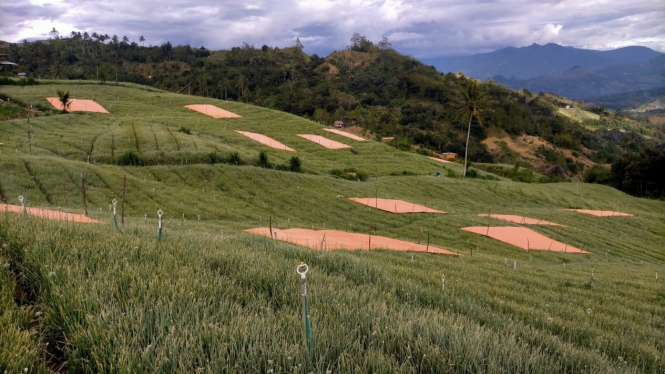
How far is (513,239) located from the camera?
2623cm

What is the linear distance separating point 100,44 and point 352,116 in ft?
348

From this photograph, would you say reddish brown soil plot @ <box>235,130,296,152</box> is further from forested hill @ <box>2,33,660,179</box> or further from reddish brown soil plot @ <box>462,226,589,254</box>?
forested hill @ <box>2,33,660,179</box>

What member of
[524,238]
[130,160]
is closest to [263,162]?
[130,160]

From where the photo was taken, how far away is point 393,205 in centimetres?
→ 3291

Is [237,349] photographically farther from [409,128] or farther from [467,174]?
[409,128]

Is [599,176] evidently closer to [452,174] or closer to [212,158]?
[452,174]

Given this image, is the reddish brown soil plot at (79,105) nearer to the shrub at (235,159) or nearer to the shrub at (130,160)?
the shrub at (130,160)

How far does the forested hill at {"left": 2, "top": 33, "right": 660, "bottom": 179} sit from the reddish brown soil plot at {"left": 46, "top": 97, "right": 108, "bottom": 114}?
34.3m

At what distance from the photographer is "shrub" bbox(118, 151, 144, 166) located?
3416cm

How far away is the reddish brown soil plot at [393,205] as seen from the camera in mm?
31653

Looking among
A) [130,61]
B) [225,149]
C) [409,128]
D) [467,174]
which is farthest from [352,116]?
[130,61]

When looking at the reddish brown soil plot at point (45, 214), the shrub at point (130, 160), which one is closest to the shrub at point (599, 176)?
the shrub at point (130, 160)

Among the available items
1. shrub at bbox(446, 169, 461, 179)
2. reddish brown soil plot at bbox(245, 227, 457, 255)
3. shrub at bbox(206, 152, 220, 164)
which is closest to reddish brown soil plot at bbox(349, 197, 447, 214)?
reddish brown soil plot at bbox(245, 227, 457, 255)

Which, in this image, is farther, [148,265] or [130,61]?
[130,61]
